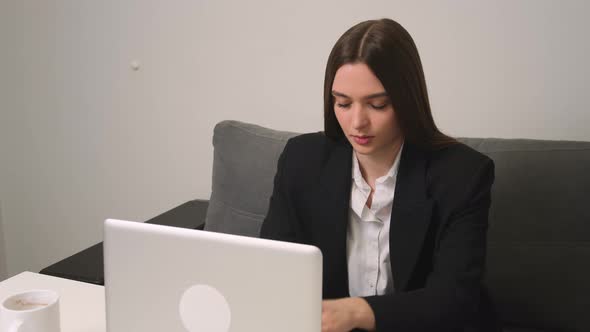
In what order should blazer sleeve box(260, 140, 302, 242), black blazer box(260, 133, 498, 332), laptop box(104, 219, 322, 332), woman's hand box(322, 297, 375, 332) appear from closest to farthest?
laptop box(104, 219, 322, 332)
woman's hand box(322, 297, 375, 332)
black blazer box(260, 133, 498, 332)
blazer sleeve box(260, 140, 302, 242)

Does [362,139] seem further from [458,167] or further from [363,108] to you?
[458,167]

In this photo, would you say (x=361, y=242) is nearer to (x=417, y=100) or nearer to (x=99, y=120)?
(x=417, y=100)

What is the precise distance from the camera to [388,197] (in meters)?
1.40

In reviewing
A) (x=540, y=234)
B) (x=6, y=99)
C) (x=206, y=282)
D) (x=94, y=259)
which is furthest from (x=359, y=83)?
(x=6, y=99)

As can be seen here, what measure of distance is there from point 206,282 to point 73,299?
1.79 feet

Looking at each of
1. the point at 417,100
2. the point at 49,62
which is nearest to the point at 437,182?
the point at 417,100

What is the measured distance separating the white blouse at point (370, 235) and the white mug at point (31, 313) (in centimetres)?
67

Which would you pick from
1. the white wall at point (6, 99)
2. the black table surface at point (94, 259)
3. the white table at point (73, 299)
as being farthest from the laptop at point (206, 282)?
the white wall at point (6, 99)

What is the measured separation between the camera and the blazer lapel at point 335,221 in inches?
54.4

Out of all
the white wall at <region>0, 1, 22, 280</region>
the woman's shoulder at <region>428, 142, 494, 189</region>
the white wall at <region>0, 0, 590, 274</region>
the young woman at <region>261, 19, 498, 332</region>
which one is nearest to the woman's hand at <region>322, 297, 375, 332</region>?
the young woman at <region>261, 19, 498, 332</region>

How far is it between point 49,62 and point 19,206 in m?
0.74

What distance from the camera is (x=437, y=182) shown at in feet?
4.42

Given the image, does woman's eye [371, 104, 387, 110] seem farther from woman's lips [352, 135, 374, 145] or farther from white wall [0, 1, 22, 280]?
white wall [0, 1, 22, 280]

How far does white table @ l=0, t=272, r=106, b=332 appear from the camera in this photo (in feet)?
3.59
